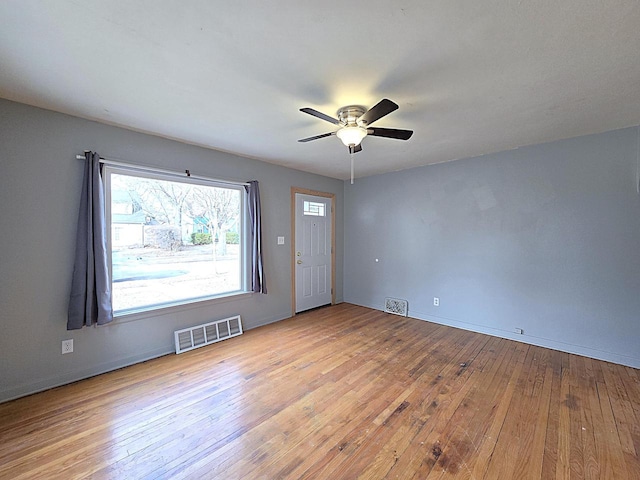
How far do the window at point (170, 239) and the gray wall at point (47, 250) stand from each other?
0.81 ft

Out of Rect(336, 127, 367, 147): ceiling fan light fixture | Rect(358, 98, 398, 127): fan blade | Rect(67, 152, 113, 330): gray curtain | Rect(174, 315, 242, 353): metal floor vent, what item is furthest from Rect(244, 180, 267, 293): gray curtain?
Rect(358, 98, 398, 127): fan blade

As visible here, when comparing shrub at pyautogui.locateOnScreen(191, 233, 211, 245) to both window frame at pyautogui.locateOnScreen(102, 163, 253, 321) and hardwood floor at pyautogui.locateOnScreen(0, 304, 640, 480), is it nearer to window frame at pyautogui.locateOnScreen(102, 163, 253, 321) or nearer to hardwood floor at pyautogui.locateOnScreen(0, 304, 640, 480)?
window frame at pyautogui.locateOnScreen(102, 163, 253, 321)

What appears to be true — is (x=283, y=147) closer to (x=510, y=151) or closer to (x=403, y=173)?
(x=403, y=173)

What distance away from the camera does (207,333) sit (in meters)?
3.45

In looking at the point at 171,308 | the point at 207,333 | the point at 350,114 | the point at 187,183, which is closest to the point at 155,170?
the point at 187,183

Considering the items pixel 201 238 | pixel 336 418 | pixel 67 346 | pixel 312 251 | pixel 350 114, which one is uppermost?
pixel 350 114

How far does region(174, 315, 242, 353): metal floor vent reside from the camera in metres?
3.21

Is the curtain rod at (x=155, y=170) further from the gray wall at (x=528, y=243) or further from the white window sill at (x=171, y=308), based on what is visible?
the gray wall at (x=528, y=243)

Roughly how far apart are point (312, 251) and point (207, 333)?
223 cm

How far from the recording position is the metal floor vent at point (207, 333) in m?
3.21

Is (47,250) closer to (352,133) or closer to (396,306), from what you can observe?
(352,133)

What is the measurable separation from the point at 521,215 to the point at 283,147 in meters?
3.23

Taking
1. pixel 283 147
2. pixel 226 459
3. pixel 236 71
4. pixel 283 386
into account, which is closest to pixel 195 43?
pixel 236 71

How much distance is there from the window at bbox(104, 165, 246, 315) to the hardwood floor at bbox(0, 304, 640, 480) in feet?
2.60
